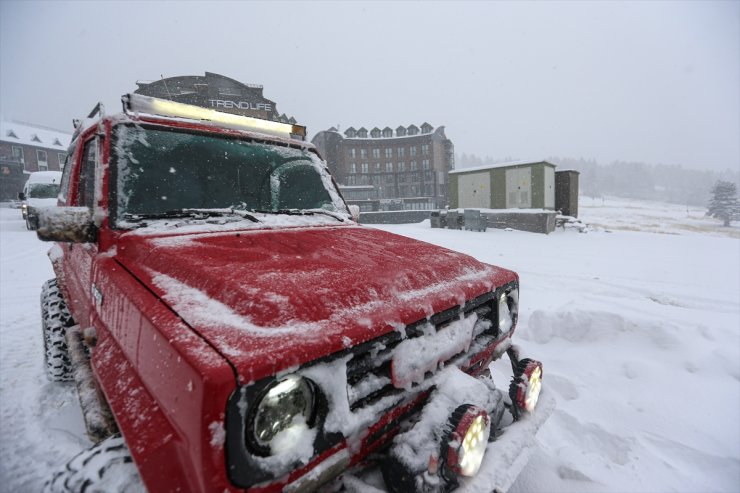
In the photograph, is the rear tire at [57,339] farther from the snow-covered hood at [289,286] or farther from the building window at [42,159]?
the building window at [42,159]

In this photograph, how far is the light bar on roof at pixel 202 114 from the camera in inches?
Result: 91.4

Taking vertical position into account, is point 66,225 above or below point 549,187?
below

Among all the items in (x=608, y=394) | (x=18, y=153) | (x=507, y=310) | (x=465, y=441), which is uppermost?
(x=18, y=153)

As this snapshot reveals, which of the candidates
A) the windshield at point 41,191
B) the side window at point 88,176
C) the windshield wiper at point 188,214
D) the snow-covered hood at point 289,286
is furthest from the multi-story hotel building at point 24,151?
the snow-covered hood at point 289,286

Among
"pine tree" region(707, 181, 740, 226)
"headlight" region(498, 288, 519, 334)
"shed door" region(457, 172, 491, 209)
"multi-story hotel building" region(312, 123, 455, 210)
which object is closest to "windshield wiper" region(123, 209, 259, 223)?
"headlight" region(498, 288, 519, 334)

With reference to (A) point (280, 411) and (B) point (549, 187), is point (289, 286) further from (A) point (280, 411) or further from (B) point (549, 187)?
(B) point (549, 187)

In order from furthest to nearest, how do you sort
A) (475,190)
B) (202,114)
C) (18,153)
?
1. (18,153)
2. (475,190)
3. (202,114)

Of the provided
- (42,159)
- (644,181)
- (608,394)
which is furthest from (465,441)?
(644,181)

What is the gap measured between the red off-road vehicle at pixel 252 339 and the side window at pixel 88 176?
0.03 metres

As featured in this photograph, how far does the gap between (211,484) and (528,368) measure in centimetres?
Result: 159

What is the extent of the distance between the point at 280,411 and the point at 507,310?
62.8 inches

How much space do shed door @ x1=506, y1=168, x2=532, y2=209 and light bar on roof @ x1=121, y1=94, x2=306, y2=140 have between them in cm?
2004

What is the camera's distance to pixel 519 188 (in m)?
20.9

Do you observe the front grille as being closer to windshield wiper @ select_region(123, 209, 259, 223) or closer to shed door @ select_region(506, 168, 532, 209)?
windshield wiper @ select_region(123, 209, 259, 223)
